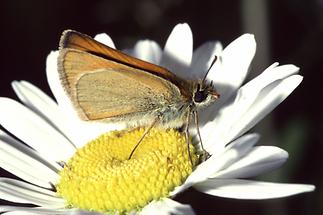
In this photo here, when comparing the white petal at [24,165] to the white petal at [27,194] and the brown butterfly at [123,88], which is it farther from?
the brown butterfly at [123,88]

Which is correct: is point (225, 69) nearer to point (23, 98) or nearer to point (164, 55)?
point (164, 55)

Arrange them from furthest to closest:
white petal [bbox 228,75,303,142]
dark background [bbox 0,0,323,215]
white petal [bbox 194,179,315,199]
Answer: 1. dark background [bbox 0,0,323,215]
2. white petal [bbox 228,75,303,142]
3. white petal [bbox 194,179,315,199]

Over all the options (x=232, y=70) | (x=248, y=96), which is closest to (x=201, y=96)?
(x=248, y=96)

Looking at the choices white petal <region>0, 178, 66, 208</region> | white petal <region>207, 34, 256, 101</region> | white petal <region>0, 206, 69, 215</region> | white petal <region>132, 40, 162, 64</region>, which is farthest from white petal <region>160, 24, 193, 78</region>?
white petal <region>0, 206, 69, 215</region>

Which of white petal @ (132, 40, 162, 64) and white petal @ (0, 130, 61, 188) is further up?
white petal @ (132, 40, 162, 64)

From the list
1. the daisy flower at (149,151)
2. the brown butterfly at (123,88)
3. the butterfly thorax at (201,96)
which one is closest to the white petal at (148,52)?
the daisy flower at (149,151)

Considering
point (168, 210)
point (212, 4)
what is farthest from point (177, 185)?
point (212, 4)

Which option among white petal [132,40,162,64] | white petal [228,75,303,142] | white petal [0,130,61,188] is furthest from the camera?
white petal [132,40,162,64]

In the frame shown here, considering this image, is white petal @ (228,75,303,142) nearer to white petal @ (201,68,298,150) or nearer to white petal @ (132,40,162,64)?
white petal @ (201,68,298,150)
